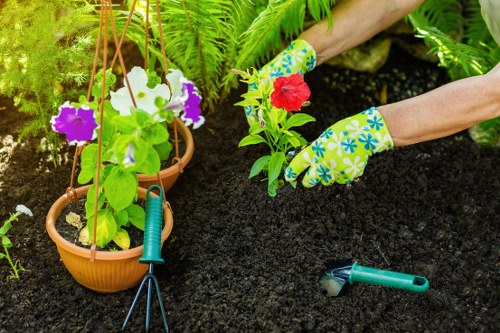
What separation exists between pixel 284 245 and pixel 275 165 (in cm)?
29

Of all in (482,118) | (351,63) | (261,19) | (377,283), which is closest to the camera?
(377,283)

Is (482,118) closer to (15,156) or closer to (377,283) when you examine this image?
(377,283)

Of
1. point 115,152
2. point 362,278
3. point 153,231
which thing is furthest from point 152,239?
point 362,278

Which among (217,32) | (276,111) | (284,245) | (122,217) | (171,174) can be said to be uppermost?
(217,32)

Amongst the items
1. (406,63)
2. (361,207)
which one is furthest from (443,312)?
(406,63)

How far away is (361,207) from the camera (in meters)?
2.62

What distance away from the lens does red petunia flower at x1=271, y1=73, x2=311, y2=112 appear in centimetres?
227

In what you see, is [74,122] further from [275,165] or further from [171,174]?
[275,165]

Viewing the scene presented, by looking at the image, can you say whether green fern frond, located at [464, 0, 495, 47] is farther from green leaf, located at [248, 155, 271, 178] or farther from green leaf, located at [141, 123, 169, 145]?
green leaf, located at [141, 123, 169, 145]

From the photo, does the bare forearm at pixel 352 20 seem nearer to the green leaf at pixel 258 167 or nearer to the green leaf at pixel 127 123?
the green leaf at pixel 258 167

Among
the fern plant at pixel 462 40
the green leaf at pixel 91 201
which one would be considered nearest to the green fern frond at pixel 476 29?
the fern plant at pixel 462 40

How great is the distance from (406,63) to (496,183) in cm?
90

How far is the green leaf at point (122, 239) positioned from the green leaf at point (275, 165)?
22.2 inches

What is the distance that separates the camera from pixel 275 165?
245 centimetres
